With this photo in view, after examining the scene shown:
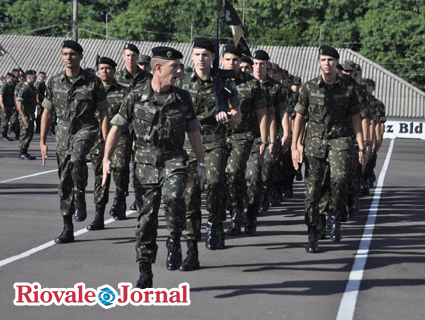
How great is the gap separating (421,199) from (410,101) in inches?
1610

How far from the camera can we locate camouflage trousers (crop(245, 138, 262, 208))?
893 centimetres

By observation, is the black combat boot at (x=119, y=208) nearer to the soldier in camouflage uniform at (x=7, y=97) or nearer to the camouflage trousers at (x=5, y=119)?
the soldier in camouflage uniform at (x=7, y=97)

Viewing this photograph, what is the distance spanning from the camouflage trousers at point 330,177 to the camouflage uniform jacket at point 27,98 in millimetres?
12604

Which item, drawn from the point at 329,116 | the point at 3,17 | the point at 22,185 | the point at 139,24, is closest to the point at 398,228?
the point at 329,116

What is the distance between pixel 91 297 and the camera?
5.74 m

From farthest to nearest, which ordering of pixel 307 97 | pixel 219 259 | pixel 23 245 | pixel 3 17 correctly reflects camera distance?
pixel 3 17
pixel 307 97
pixel 23 245
pixel 219 259

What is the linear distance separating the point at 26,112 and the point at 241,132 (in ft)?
40.3

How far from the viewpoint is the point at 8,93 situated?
2416cm

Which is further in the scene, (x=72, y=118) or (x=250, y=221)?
(x=250, y=221)

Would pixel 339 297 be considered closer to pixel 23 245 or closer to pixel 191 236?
pixel 191 236

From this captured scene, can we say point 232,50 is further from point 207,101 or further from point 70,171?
point 70,171

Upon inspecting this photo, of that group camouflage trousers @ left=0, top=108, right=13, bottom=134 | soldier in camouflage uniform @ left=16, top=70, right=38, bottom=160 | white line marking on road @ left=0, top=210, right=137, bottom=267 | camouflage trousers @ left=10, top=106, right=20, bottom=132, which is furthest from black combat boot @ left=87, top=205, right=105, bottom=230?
camouflage trousers @ left=10, top=106, right=20, bottom=132

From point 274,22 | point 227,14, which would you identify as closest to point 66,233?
point 227,14

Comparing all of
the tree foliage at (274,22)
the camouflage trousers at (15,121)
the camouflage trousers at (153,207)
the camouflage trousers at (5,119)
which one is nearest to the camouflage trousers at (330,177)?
the camouflage trousers at (153,207)
